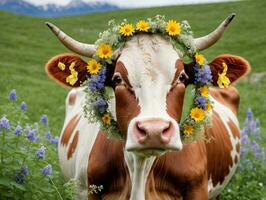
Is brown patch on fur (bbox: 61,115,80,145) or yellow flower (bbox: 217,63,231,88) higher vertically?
yellow flower (bbox: 217,63,231,88)

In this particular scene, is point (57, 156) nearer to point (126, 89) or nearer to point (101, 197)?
point (101, 197)

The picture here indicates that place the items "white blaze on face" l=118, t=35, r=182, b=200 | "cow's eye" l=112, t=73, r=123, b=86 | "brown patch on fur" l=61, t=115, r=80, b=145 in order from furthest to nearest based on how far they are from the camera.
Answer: "brown patch on fur" l=61, t=115, r=80, b=145 → "cow's eye" l=112, t=73, r=123, b=86 → "white blaze on face" l=118, t=35, r=182, b=200

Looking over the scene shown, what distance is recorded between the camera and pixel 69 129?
760 cm

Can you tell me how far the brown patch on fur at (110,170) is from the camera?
5422 millimetres

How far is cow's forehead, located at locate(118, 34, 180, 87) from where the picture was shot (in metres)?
4.75

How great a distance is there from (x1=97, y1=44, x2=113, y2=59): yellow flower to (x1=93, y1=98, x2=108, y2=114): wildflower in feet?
1.16

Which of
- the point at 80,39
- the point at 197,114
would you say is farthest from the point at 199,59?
the point at 80,39

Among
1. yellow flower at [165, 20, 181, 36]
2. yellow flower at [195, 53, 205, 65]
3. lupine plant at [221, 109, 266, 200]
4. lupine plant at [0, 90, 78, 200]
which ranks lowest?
lupine plant at [221, 109, 266, 200]

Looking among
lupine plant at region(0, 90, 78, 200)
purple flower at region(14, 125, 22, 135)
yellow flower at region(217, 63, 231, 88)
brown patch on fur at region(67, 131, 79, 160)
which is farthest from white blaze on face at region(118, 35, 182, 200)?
brown patch on fur at region(67, 131, 79, 160)

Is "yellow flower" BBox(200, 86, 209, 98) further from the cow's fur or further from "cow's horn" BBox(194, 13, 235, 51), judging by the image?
"cow's horn" BBox(194, 13, 235, 51)

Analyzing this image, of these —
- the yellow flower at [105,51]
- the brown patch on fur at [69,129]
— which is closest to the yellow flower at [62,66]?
the yellow flower at [105,51]

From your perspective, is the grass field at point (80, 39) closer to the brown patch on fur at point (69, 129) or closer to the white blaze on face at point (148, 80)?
the brown patch on fur at point (69, 129)

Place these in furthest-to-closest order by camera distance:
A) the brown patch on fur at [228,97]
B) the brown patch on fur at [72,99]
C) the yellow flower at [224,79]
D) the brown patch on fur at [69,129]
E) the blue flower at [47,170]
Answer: the brown patch on fur at [72,99] < the brown patch on fur at [228,97] < the brown patch on fur at [69,129] < the blue flower at [47,170] < the yellow flower at [224,79]

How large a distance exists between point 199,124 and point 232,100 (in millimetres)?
3136
